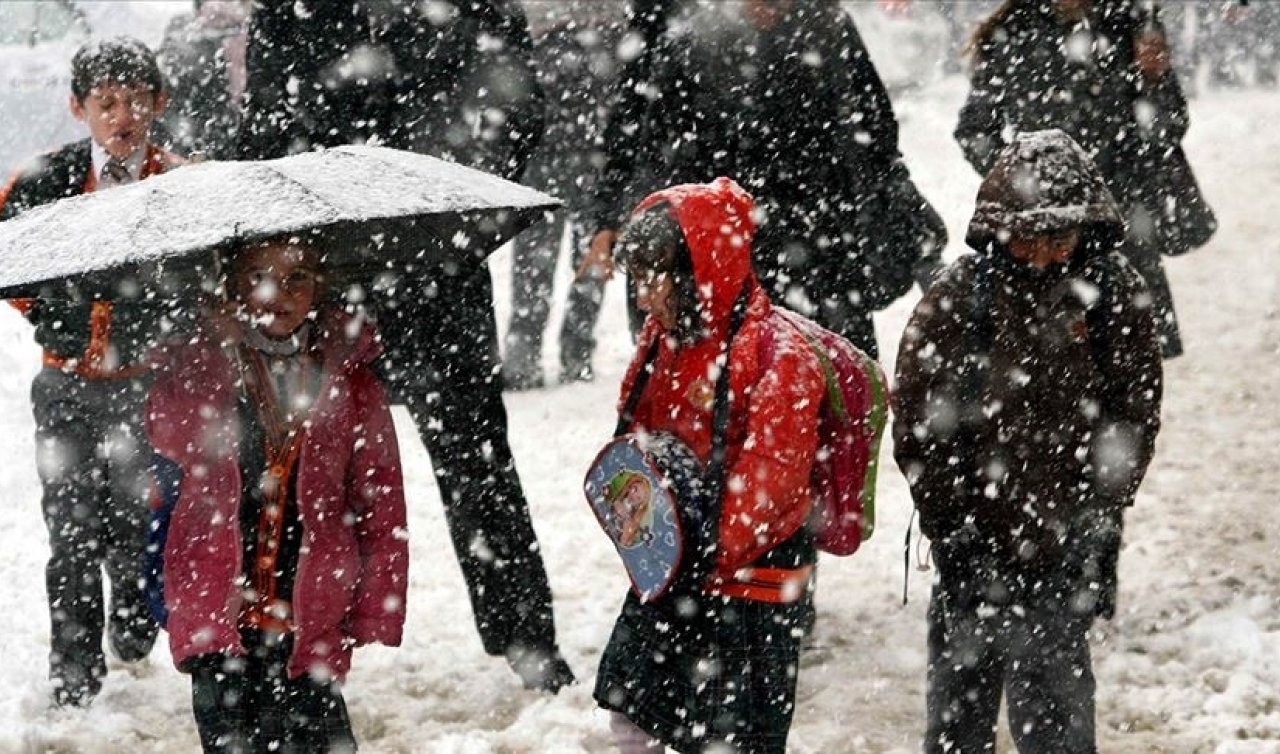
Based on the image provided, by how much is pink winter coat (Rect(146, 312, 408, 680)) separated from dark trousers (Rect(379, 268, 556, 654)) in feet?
3.77

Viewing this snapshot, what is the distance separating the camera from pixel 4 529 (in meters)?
7.05

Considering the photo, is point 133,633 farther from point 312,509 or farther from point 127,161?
point 312,509

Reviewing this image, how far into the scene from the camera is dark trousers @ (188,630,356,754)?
3.62 meters

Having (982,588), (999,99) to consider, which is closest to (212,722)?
(982,588)

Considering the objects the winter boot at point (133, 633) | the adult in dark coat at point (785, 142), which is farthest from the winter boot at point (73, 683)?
the adult in dark coat at point (785, 142)

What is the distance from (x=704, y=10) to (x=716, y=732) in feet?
7.98

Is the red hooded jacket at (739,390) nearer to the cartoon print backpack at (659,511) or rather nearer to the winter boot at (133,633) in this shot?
the cartoon print backpack at (659,511)

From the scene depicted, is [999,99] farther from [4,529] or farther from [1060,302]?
[4,529]

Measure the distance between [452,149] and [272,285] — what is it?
1.59m

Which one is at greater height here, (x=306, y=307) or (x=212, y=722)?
(x=306, y=307)

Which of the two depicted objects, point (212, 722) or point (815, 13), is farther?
point (815, 13)

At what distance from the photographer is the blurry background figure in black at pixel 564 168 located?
9242 mm

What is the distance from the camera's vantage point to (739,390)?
3.68 m

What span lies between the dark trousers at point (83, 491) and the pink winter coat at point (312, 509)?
155cm
